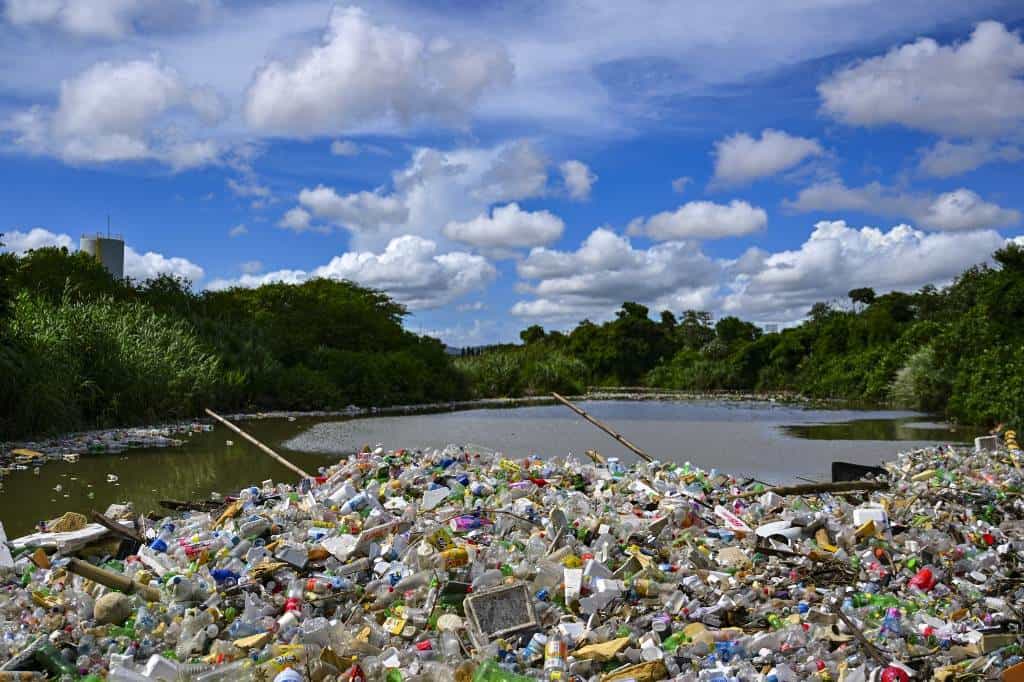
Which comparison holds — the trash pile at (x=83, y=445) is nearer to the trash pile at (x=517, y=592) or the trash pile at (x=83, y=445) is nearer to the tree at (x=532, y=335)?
the trash pile at (x=517, y=592)

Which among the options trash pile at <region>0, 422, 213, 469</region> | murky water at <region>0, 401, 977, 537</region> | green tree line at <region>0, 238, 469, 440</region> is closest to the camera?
murky water at <region>0, 401, 977, 537</region>

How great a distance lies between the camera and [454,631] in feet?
10.8

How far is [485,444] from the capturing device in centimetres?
1165

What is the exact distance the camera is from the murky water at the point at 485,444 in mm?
7555

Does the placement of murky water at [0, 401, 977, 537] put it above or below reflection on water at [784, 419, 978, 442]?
above

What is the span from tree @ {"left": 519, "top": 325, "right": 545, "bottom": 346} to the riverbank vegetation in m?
3.48

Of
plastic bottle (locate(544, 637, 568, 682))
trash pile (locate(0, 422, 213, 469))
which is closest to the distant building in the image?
trash pile (locate(0, 422, 213, 469))

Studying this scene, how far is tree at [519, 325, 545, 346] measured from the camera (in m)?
42.8

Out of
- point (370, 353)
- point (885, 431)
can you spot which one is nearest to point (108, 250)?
point (370, 353)

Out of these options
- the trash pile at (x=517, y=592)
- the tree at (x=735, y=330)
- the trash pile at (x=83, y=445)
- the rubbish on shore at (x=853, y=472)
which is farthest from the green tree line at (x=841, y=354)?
the trash pile at (x=83, y=445)

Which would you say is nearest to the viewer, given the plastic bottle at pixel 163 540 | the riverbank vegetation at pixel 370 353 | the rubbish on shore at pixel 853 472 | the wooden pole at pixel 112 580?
the wooden pole at pixel 112 580

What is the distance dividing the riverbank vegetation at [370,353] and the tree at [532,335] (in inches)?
137

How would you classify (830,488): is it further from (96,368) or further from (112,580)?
(96,368)

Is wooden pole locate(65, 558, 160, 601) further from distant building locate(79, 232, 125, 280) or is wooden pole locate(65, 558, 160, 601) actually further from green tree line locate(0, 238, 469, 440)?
distant building locate(79, 232, 125, 280)
